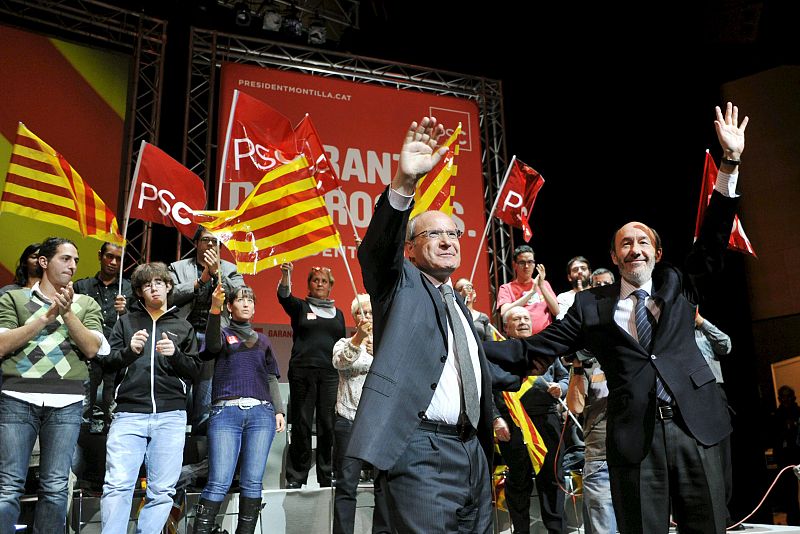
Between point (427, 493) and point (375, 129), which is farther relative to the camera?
point (375, 129)

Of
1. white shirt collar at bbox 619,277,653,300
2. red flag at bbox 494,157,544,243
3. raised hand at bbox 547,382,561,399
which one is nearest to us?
white shirt collar at bbox 619,277,653,300

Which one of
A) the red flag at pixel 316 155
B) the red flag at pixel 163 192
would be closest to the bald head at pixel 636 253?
the red flag at pixel 316 155

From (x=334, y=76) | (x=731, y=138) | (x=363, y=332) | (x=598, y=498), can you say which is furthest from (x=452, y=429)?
(x=334, y=76)

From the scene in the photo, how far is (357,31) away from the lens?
37.1 feet

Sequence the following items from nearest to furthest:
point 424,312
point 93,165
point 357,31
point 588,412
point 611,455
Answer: point 424,312 < point 611,455 < point 588,412 < point 93,165 < point 357,31

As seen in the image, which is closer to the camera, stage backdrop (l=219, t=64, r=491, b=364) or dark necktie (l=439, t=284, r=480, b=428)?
dark necktie (l=439, t=284, r=480, b=428)

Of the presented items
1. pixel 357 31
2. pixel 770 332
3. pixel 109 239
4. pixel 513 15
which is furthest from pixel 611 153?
pixel 109 239

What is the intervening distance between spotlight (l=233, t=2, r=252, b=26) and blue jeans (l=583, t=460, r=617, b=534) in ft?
24.7

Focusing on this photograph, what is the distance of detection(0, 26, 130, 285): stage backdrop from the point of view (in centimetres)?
832

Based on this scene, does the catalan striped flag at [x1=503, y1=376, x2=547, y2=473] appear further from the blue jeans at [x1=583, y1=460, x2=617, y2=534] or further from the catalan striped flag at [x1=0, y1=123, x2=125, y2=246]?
the catalan striped flag at [x1=0, y1=123, x2=125, y2=246]

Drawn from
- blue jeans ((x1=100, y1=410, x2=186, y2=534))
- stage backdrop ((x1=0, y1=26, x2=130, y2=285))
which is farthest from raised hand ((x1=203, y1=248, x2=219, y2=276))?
stage backdrop ((x1=0, y1=26, x2=130, y2=285))

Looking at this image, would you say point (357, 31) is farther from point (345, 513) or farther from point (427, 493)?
point (427, 493)

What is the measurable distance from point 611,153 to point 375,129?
132 inches

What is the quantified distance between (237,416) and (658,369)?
10.3 feet
